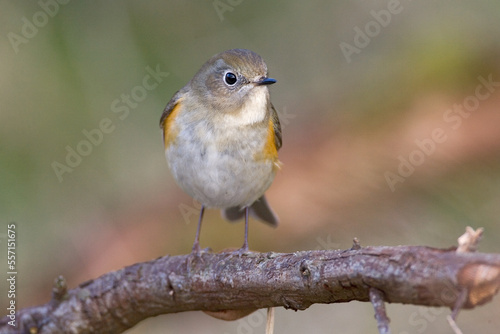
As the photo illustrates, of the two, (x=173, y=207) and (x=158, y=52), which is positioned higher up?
(x=158, y=52)

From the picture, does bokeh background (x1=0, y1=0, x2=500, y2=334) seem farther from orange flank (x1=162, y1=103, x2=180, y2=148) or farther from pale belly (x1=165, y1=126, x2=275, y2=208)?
orange flank (x1=162, y1=103, x2=180, y2=148)

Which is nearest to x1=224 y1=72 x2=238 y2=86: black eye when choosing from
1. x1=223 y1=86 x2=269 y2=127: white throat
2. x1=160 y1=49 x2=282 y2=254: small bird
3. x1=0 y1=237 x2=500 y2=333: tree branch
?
x1=160 y1=49 x2=282 y2=254: small bird

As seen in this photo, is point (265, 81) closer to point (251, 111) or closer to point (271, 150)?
point (251, 111)

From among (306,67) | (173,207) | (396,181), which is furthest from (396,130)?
(173,207)

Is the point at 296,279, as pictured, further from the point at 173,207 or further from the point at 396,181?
the point at 173,207

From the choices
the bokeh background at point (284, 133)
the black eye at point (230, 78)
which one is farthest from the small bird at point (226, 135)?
the bokeh background at point (284, 133)
